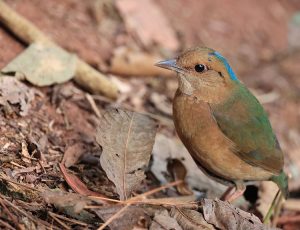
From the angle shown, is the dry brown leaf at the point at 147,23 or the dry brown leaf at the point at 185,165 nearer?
the dry brown leaf at the point at 185,165

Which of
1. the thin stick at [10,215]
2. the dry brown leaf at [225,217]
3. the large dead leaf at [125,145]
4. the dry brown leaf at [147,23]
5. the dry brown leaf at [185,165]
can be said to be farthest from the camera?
the dry brown leaf at [147,23]

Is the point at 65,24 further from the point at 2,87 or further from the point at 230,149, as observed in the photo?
the point at 230,149

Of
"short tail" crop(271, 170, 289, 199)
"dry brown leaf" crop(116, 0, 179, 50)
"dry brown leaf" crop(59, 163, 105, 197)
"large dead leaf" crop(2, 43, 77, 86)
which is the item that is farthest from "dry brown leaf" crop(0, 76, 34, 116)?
"dry brown leaf" crop(116, 0, 179, 50)

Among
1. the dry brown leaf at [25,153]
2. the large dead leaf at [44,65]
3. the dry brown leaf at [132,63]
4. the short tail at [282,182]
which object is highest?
the dry brown leaf at [132,63]

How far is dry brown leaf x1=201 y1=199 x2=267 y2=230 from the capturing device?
3707 millimetres

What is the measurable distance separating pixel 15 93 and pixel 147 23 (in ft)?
9.01

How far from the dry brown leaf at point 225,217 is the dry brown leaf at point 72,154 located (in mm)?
1064

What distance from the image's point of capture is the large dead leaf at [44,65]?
4.95 meters

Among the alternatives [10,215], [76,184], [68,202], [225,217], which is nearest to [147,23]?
[76,184]

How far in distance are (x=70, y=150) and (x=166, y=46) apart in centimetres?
282

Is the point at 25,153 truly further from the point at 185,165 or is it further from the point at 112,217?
the point at 185,165

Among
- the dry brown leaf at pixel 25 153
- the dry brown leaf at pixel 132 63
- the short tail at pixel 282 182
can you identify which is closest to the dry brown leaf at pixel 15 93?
the dry brown leaf at pixel 25 153

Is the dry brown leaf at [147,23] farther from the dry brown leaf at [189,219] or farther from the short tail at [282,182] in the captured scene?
the dry brown leaf at [189,219]

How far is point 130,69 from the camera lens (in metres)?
6.15
